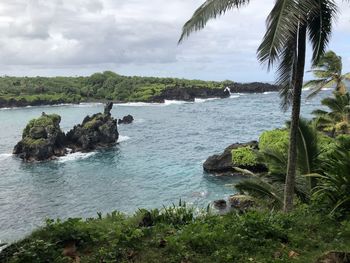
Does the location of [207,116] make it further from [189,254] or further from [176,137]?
[189,254]

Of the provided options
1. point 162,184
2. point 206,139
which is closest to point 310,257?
point 162,184

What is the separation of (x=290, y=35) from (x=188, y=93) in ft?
429

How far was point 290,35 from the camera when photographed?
7926 mm

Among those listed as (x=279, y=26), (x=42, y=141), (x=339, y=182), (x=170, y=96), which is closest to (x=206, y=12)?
(x=279, y=26)

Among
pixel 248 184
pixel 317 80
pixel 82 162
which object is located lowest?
pixel 82 162

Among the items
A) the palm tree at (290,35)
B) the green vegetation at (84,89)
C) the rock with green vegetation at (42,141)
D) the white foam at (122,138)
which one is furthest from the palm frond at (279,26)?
the green vegetation at (84,89)

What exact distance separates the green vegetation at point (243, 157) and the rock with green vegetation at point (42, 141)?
24.7 meters

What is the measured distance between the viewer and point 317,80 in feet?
104

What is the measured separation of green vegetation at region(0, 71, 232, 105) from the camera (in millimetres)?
137750

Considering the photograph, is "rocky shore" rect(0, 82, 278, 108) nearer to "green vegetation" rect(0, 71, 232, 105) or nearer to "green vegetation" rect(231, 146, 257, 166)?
"green vegetation" rect(0, 71, 232, 105)

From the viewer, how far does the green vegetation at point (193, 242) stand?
6.90 meters

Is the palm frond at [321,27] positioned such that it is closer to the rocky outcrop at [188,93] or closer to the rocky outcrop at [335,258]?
the rocky outcrop at [335,258]

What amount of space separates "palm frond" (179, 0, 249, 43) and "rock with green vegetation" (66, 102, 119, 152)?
155 ft

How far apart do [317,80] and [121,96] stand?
116 m
